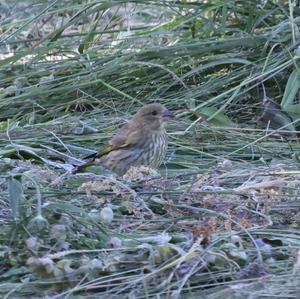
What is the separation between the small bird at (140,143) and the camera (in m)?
6.23

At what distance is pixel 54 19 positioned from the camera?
916 centimetres

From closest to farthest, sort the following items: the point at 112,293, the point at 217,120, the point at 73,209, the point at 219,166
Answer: the point at 112,293
the point at 73,209
the point at 219,166
the point at 217,120

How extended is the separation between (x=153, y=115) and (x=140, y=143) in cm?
19

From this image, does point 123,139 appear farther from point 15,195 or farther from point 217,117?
point 15,195

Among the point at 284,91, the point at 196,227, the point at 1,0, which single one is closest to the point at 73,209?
the point at 196,227

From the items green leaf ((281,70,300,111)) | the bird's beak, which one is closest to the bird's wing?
the bird's beak

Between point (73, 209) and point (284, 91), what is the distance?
3.20 m

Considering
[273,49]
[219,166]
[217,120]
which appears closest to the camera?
[219,166]

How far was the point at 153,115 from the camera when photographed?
6582 millimetres

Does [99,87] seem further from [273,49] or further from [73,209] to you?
[73,209]

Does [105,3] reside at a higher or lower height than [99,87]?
higher

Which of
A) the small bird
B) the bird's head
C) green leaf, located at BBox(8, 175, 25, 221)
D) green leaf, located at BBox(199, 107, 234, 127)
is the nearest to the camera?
green leaf, located at BBox(8, 175, 25, 221)

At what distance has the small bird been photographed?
6.23 meters

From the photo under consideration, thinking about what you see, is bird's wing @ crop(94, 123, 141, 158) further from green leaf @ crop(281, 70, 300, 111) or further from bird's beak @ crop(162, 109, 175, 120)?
green leaf @ crop(281, 70, 300, 111)
